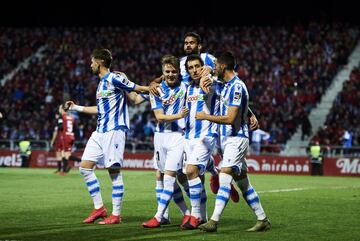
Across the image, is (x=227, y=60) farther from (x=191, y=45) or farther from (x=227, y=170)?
(x=227, y=170)

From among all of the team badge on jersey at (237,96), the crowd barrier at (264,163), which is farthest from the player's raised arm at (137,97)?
the crowd barrier at (264,163)

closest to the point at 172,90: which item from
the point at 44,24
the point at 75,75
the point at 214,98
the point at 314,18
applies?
the point at 214,98

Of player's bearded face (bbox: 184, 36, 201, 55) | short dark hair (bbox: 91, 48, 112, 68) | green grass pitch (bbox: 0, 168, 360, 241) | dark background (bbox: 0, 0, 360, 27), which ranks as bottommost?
green grass pitch (bbox: 0, 168, 360, 241)

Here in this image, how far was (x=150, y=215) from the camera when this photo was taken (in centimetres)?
1312

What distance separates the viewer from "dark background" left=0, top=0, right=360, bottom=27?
48.0m

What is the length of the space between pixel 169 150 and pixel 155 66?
3128 centimetres

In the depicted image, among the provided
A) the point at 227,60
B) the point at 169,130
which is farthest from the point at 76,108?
the point at 227,60

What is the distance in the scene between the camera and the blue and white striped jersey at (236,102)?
34.9 ft

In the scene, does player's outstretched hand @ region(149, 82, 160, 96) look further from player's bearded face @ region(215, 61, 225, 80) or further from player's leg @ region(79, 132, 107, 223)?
player's leg @ region(79, 132, 107, 223)

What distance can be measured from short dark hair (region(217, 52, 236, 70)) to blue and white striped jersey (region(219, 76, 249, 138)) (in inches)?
6.9

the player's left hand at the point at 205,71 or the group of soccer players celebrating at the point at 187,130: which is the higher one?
the player's left hand at the point at 205,71

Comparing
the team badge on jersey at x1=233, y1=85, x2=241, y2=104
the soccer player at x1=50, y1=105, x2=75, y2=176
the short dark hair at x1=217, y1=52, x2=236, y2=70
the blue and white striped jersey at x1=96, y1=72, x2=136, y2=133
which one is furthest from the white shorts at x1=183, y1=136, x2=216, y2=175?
the soccer player at x1=50, y1=105, x2=75, y2=176

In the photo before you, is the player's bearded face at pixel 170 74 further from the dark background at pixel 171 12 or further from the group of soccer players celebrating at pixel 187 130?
the dark background at pixel 171 12

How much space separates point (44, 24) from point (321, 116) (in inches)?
942
